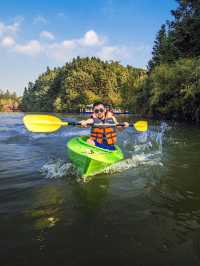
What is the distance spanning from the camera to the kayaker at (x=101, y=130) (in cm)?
748

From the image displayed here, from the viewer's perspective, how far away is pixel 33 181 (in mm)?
6305

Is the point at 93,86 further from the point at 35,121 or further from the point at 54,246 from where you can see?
the point at 54,246

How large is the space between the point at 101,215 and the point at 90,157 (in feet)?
6.27

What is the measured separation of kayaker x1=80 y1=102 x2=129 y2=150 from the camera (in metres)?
7.48

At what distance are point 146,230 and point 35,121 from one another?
4.89m

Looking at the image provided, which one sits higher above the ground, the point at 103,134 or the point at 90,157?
the point at 103,134

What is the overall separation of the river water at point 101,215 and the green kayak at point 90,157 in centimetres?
22

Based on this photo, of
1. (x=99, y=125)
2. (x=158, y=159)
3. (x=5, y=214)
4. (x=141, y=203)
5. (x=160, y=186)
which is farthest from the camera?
(x=158, y=159)

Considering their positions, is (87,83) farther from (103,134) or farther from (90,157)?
(90,157)

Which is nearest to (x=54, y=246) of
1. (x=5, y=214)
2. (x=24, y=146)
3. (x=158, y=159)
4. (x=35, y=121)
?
(x=5, y=214)

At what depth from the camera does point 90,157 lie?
626 cm

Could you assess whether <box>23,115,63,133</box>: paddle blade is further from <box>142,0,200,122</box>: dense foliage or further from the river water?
<box>142,0,200,122</box>: dense foliage

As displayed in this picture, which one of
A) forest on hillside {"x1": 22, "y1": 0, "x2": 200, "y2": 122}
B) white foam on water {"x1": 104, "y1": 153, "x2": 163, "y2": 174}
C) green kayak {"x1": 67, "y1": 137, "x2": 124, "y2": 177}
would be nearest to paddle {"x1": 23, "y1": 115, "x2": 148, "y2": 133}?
green kayak {"x1": 67, "y1": 137, "x2": 124, "y2": 177}

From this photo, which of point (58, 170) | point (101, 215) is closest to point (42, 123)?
point (58, 170)
